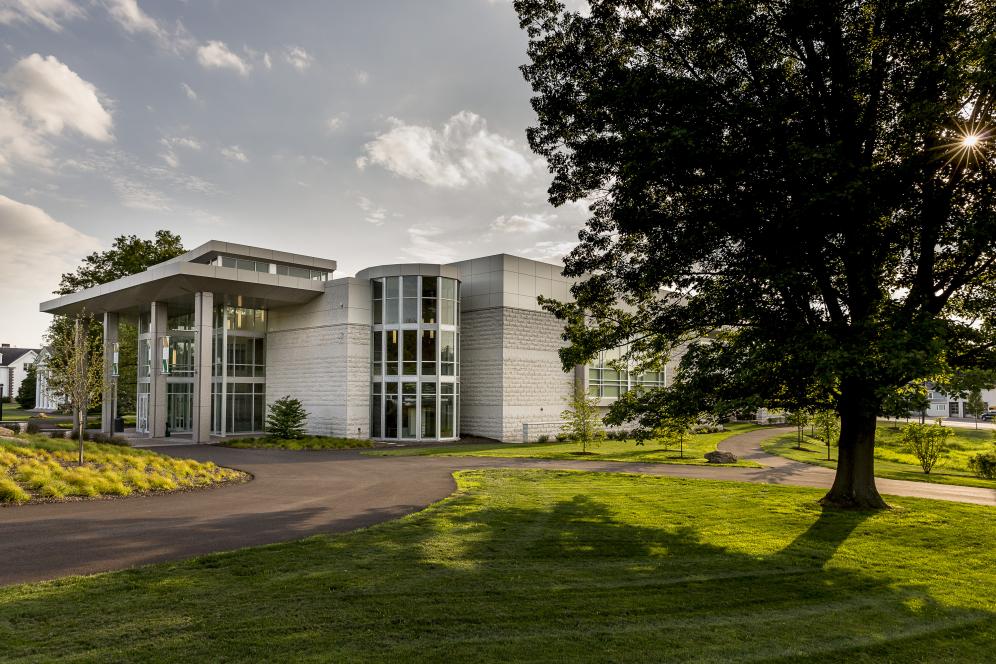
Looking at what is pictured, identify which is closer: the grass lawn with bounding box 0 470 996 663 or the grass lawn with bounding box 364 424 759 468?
the grass lawn with bounding box 0 470 996 663

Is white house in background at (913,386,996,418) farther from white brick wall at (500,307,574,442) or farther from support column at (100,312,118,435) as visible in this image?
support column at (100,312,118,435)

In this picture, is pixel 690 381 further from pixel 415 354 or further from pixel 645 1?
pixel 415 354

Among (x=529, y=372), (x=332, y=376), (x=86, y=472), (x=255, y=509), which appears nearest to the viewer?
(x=255, y=509)

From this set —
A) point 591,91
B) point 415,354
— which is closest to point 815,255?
point 591,91

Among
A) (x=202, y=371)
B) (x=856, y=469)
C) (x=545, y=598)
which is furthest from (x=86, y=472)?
(x=856, y=469)

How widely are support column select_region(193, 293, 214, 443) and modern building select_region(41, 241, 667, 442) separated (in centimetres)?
6

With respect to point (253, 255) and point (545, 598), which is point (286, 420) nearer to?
point (253, 255)

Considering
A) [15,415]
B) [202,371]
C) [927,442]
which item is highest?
[202,371]

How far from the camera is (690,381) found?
1270cm

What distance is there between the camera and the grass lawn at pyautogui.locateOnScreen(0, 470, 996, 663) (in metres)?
5.64

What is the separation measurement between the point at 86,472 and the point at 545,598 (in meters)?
13.1

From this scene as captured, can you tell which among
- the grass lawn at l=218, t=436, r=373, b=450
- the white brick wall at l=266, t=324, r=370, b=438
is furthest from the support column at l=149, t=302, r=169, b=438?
the white brick wall at l=266, t=324, r=370, b=438

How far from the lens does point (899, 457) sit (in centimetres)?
3372

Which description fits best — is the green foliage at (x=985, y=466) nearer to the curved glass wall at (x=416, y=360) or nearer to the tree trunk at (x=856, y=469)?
the tree trunk at (x=856, y=469)
